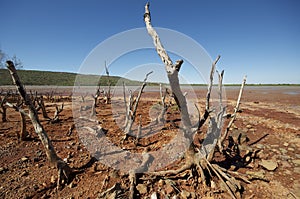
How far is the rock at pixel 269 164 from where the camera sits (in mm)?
4383

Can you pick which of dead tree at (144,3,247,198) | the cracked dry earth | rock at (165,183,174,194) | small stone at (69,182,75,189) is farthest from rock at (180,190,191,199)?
small stone at (69,182,75,189)

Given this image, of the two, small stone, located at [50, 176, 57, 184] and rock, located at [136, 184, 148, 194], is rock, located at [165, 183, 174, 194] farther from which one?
small stone, located at [50, 176, 57, 184]

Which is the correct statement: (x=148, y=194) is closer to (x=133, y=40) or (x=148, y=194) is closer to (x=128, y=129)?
(x=128, y=129)

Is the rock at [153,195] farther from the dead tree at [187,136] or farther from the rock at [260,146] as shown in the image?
the rock at [260,146]

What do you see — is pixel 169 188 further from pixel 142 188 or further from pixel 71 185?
pixel 71 185

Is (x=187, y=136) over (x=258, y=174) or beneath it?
over

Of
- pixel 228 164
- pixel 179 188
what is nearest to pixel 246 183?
pixel 228 164

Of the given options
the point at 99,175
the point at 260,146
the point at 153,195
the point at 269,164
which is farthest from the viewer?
the point at 260,146

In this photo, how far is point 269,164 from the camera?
14.9 ft

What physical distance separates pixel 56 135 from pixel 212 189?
21.7 feet

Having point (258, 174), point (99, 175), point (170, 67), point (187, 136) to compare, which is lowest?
point (258, 174)

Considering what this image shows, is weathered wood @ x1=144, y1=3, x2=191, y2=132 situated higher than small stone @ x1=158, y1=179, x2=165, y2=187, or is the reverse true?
weathered wood @ x1=144, y1=3, x2=191, y2=132

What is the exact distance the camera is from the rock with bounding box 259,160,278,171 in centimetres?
438

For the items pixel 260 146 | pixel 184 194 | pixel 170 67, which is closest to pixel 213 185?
pixel 184 194
